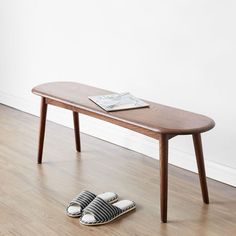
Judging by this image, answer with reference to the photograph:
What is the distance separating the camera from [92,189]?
244 centimetres

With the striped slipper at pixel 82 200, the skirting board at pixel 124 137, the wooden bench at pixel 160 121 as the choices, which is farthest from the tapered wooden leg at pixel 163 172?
the skirting board at pixel 124 137

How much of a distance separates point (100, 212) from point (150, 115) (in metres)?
0.52

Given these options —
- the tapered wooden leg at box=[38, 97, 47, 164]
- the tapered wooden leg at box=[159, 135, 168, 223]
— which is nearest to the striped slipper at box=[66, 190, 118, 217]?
the tapered wooden leg at box=[159, 135, 168, 223]

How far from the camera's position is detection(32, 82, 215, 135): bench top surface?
79.8 inches

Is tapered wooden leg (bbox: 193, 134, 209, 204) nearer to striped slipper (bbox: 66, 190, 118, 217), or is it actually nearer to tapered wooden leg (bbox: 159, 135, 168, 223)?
tapered wooden leg (bbox: 159, 135, 168, 223)

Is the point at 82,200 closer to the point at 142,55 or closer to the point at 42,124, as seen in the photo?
the point at 42,124

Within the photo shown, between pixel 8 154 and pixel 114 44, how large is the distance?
1017mm

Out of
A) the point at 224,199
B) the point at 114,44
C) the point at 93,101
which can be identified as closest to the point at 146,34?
the point at 114,44

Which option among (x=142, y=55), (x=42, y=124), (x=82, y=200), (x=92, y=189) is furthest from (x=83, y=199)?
(x=142, y=55)

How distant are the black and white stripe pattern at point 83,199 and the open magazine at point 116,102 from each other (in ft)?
1.44

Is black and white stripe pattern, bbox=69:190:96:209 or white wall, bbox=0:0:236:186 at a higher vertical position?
white wall, bbox=0:0:236:186

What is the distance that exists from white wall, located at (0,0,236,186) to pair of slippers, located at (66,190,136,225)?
665 millimetres

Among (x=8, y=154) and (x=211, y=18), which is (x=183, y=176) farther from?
(x=8, y=154)

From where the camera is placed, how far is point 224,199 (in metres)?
2.37
